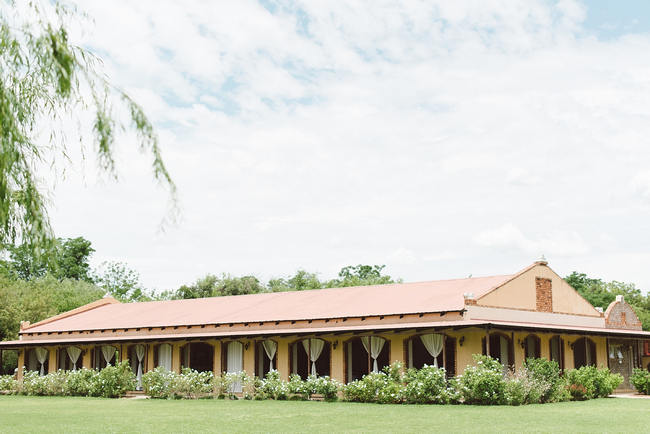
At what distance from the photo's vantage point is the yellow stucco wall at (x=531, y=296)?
2717 centimetres

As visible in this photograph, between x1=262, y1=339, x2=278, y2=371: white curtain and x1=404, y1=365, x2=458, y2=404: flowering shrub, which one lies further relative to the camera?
x1=262, y1=339, x2=278, y2=371: white curtain

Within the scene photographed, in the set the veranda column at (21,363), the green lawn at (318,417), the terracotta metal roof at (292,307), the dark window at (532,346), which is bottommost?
the green lawn at (318,417)

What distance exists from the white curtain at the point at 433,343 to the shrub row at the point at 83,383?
1174cm

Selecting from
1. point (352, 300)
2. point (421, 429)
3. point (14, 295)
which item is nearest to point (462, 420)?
point (421, 429)

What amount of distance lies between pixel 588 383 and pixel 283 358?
33.6 feet

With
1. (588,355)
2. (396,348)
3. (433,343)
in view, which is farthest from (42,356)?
(588,355)

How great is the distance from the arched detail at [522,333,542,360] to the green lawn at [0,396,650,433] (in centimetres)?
329

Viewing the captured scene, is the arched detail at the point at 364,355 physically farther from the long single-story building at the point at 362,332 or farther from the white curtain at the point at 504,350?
the white curtain at the point at 504,350

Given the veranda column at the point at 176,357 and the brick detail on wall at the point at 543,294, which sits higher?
the brick detail on wall at the point at 543,294

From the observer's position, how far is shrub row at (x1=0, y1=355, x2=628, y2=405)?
2317 centimetres

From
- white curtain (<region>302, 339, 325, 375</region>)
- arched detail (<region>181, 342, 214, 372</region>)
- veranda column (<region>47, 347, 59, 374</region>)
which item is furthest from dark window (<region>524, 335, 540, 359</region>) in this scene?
veranda column (<region>47, 347, 59, 374</region>)

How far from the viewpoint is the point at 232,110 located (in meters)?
16.2

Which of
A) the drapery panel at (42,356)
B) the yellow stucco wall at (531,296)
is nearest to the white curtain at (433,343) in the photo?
the yellow stucco wall at (531,296)

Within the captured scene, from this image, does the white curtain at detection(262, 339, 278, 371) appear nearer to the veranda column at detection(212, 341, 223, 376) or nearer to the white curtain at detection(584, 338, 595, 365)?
the veranda column at detection(212, 341, 223, 376)
